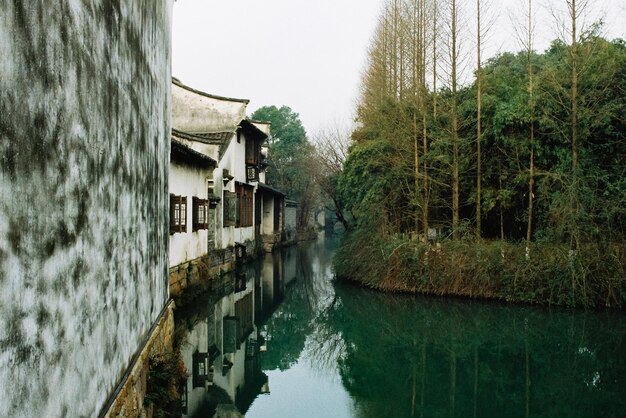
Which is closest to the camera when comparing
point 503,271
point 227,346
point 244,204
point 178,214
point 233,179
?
point 227,346

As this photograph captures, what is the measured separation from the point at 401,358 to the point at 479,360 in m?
1.27

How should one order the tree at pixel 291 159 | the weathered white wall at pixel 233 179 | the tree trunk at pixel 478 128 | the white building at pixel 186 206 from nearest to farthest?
the white building at pixel 186 206 < the tree trunk at pixel 478 128 < the weathered white wall at pixel 233 179 < the tree at pixel 291 159

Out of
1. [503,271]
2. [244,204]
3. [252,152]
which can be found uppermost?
[252,152]

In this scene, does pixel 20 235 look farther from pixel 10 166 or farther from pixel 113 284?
pixel 113 284

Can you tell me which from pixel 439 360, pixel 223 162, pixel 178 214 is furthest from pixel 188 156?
pixel 439 360

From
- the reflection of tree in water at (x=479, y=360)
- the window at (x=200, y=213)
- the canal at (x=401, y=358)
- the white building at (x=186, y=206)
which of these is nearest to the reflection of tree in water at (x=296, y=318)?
the canal at (x=401, y=358)

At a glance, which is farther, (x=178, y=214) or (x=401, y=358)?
(x=178, y=214)

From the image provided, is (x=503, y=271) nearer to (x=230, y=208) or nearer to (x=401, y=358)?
(x=401, y=358)

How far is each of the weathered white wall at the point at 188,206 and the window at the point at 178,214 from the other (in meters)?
0.13

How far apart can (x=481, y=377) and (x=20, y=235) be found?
6.91 m

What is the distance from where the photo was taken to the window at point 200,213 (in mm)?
14047

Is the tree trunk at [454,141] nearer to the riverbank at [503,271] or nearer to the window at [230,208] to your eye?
the riverbank at [503,271]

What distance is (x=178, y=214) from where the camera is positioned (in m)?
12.0

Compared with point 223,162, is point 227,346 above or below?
below
